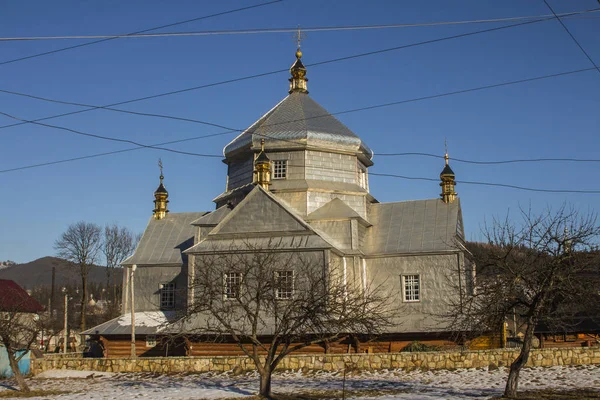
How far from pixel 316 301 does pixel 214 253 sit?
1127 centimetres

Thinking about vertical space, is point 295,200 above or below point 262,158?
below

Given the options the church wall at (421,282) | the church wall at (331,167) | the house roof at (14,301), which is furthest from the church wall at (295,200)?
the house roof at (14,301)

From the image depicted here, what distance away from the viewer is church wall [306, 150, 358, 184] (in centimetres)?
3409

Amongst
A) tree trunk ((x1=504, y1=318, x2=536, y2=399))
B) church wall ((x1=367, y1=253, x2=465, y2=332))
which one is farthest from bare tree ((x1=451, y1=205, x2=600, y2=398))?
church wall ((x1=367, y1=253, x2=465, y2=332))

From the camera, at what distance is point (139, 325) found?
32.5 meters

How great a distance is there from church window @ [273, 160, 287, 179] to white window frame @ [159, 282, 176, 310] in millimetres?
7682

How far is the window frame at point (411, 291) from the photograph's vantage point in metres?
31.5

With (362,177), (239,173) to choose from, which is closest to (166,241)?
Result: (239,173)

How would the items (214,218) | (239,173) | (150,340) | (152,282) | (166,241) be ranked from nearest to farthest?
1. (150,340)
2. (214,218)
3. (152,282)
4. (239,173)
5. (166,241)

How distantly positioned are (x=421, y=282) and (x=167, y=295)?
42.2 feet

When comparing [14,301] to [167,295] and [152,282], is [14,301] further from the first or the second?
[167,295]

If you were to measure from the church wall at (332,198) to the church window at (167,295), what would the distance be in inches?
326

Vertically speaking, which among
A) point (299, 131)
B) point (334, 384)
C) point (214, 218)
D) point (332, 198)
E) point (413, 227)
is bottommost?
point (334, 384)

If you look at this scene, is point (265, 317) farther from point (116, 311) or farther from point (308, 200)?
point (116, 311)
